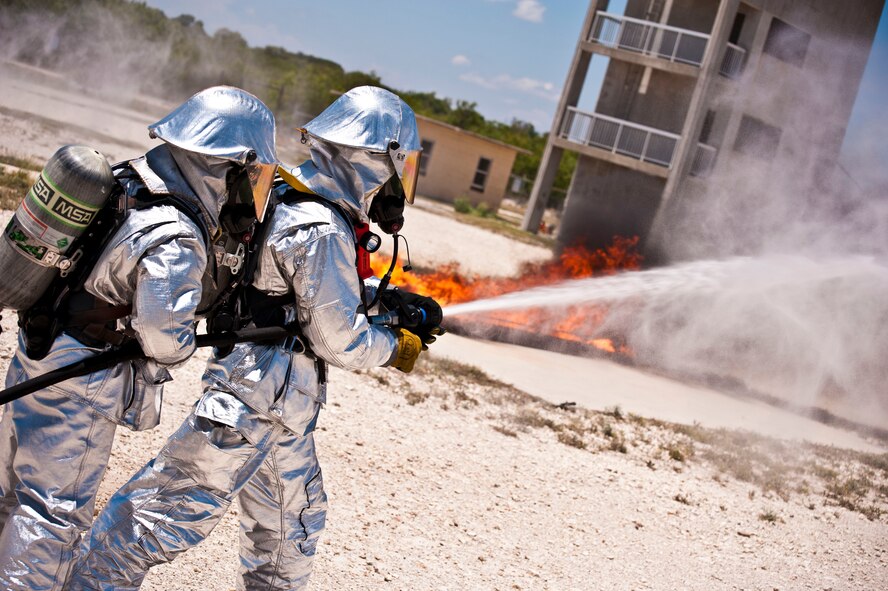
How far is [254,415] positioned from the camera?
2973 mm

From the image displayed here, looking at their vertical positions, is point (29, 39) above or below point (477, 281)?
above

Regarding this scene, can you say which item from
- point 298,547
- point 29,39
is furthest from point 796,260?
point 29,39

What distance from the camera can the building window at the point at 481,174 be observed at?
3538cm

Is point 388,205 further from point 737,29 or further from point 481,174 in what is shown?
point 481,174

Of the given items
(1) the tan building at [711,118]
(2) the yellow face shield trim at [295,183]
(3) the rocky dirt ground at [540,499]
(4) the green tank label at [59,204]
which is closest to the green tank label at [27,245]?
(4) the green tank label at [59,204]

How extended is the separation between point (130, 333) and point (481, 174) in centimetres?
3326

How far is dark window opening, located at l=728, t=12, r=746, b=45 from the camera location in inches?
803

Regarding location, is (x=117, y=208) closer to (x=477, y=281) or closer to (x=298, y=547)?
(x=298, y=547)

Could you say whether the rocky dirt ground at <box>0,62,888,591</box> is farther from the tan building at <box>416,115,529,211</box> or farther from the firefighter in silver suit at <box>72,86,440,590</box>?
the tan building at <box>416,115,529,211</box>

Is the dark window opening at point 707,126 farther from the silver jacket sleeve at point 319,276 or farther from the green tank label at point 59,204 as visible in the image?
the green tank label at point 59,204

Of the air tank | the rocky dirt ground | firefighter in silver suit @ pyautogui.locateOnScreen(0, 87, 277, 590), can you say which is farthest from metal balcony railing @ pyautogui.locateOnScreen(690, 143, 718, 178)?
the air tank

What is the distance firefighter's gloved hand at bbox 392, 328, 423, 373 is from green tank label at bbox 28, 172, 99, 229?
127 centimetres

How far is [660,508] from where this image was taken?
6211 millimetres

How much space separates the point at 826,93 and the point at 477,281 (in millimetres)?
10745
